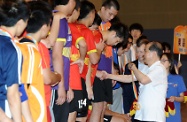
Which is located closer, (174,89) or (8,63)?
(8,63)

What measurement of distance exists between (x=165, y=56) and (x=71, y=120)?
5.12 feet

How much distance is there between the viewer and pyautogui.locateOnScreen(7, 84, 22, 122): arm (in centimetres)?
238

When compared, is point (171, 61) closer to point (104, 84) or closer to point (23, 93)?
point (104, 84)

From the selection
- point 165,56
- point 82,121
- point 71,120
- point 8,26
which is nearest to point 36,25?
point 8,26

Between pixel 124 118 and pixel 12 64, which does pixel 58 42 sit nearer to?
pixel 12 64

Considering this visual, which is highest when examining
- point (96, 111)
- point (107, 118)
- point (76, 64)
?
point (76, 64)

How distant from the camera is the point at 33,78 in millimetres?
2625

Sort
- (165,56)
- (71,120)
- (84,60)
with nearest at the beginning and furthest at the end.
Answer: (71,120) < (84,60) < (165,56)

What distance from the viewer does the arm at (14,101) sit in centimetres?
238

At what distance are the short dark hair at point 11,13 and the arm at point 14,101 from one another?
0.37 m

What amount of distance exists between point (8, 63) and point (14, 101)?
0.69ft

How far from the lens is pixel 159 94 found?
160 inches

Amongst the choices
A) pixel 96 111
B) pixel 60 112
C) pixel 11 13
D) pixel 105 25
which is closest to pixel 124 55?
pixel 105 25

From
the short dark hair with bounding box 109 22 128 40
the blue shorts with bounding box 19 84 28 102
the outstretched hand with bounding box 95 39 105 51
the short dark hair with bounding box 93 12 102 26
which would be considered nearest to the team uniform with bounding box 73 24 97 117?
the outstretched hand with bounding box 95 39 105 51
